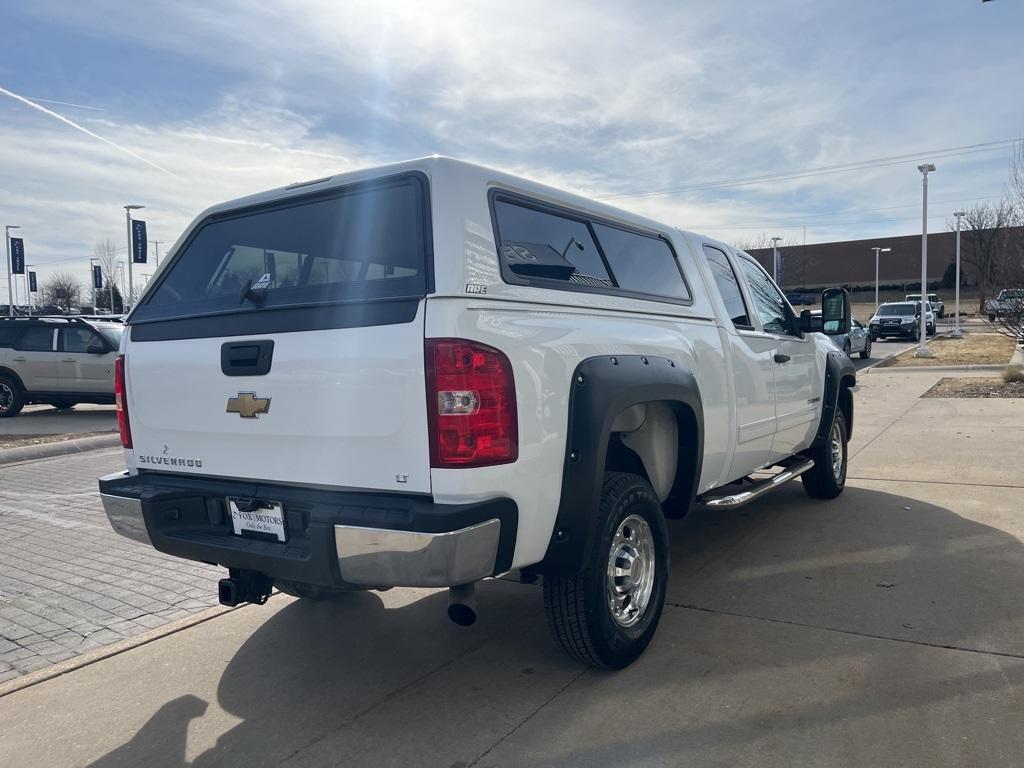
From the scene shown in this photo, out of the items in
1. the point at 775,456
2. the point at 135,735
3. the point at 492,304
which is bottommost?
the point at 135,735

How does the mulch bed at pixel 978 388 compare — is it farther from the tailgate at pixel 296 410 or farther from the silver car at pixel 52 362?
the silver car at pixel 52 362

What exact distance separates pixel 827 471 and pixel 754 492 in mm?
2038

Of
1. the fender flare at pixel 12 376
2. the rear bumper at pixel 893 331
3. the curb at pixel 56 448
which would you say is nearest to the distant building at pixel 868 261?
the rear bumper at pixel 893 331

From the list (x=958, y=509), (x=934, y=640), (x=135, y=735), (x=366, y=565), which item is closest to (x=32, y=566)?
(x=135, y=735)

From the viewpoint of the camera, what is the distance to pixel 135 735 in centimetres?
329

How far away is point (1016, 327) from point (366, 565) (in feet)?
56.9

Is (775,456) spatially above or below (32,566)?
above

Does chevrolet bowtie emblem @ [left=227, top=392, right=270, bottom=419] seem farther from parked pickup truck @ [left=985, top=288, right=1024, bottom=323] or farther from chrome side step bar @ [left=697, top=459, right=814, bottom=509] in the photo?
parked pickup truck @ [left=985, top=288, right=1024, bottom=323]

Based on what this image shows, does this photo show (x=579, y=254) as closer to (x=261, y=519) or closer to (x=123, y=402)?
(x=261, y=519)

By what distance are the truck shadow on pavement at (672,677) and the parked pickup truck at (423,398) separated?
0.32 m

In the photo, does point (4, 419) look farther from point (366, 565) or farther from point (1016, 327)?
point (1016, 327)

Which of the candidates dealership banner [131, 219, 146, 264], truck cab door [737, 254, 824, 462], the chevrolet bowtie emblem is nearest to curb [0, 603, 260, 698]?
the chevrolet bowtie emblem

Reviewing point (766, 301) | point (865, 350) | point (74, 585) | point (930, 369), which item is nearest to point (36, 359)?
point (74, 585)

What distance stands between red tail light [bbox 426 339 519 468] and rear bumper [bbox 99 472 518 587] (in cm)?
18
